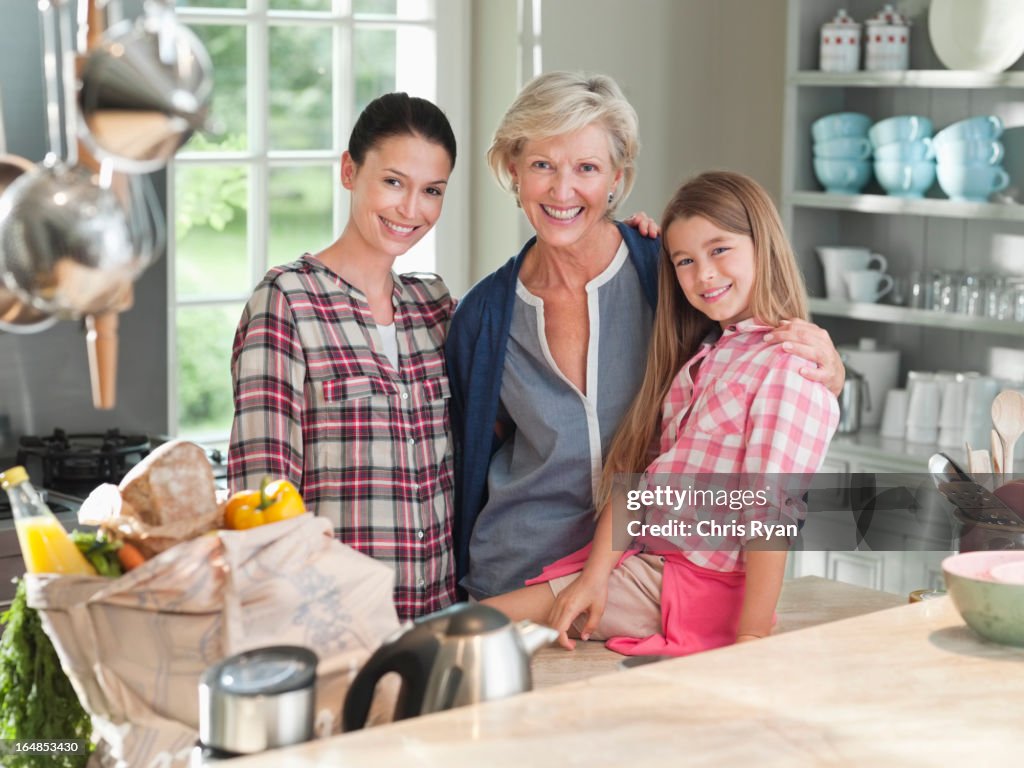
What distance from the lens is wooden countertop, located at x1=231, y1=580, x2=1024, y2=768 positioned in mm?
1231

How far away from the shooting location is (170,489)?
155 centimetres

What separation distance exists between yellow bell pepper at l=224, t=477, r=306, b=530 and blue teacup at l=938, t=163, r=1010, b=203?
2754 mm

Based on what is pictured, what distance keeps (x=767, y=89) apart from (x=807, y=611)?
105 inches

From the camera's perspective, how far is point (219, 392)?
3850 millimetres

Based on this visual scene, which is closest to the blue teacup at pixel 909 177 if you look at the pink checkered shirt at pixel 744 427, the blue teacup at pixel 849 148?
the blue teacup at pixel 849 148

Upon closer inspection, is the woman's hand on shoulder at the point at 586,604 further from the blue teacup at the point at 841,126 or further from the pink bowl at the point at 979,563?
the blue teacup at the point at 841,126

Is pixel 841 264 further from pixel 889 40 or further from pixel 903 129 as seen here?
pixel 889 40

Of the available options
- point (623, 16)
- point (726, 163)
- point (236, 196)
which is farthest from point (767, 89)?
point (236, 196)

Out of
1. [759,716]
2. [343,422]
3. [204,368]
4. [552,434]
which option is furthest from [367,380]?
[204,368]

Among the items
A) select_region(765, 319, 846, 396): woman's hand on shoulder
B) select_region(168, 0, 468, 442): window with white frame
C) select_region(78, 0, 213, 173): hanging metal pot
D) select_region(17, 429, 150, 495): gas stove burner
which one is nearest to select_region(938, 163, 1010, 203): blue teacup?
select_region(168, 0, 468, 442): window with white frame

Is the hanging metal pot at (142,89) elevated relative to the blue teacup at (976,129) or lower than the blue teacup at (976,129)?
lower

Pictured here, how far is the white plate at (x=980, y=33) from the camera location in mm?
3711

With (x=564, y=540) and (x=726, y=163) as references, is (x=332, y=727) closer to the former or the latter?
(x=564, y=540)

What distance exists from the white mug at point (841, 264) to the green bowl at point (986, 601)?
2.66 metres
